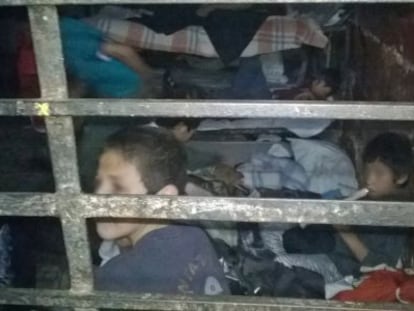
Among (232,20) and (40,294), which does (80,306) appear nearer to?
(40,294)

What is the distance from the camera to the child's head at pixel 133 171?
148 centimetres

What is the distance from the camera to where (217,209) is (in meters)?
1.15

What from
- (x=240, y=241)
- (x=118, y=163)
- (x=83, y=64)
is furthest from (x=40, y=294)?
(x=83, y=64)

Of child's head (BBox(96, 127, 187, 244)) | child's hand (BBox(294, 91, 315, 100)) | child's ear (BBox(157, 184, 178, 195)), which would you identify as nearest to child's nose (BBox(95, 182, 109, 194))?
child's head (BBox(96, 127, 187, 244))

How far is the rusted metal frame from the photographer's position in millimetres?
1059

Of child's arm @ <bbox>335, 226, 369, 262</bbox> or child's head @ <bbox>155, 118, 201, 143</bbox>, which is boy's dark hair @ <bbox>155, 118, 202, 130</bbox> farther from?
child's arm @ <bbox>335, 226, 369, 262</bbox>

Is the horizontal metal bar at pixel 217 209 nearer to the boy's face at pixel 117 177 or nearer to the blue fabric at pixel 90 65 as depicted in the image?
the boy's face at pixel 117 177

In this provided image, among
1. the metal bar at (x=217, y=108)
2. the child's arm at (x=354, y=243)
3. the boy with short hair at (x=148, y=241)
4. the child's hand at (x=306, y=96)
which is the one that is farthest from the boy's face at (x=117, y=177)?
the child's hand at (x=306, y=96)

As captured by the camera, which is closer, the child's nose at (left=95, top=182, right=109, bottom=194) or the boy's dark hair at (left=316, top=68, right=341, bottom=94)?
the child's nose at (left=95, top=182, right=109, bottom=194)

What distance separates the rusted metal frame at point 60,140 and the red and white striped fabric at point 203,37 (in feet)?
3.48

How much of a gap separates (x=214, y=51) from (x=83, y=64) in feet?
1.73

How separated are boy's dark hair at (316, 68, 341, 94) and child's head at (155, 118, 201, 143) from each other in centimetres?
57

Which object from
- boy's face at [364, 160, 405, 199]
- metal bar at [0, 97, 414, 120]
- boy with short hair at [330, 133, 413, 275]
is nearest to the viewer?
metal bar at [0, 97, 414, 120]

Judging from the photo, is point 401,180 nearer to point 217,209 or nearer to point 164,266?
point 164,266
